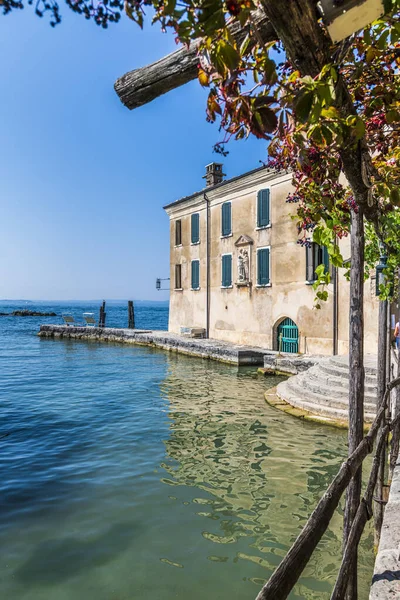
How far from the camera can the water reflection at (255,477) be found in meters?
5.17

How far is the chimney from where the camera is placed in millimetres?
25688

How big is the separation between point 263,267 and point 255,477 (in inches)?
571

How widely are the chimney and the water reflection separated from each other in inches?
627

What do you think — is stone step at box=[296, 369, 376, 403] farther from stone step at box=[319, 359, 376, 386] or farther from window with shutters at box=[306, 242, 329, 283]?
window with shutters at box=[306, 242, 329, 283]

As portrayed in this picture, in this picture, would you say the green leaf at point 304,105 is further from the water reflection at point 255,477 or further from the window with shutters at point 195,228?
the window with shutters at point 195,228

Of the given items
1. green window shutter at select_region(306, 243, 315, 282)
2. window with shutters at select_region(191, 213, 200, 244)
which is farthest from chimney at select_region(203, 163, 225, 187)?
green window shutter at select_region(306, 243, 315, 282)

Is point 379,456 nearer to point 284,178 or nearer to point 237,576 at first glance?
point 237,576

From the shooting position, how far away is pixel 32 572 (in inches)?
193

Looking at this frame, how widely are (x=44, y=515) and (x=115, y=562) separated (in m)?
1.67

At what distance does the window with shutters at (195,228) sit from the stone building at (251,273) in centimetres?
6

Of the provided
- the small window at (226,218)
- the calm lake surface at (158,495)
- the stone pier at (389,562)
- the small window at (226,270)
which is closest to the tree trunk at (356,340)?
the stone pier at (389,562)

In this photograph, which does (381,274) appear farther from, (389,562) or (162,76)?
(162,76)

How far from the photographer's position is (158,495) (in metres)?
6.78

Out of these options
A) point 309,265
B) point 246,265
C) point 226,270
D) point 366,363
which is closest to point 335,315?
point 309,265
